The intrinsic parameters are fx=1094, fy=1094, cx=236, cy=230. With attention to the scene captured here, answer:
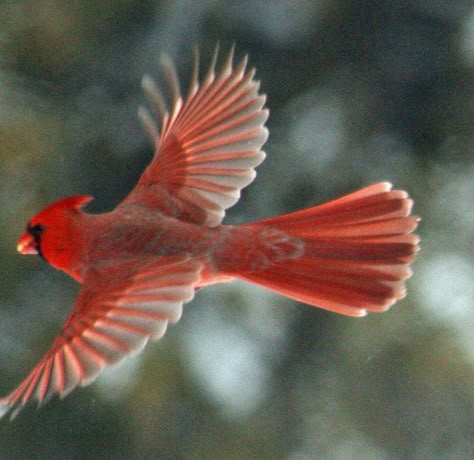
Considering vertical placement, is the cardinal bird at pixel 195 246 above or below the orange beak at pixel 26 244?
below

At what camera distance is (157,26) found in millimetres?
2543

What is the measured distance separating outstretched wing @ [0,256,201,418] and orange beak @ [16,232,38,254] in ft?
0.37

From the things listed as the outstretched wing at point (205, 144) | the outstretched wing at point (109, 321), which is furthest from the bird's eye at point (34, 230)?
the outstretched wing at point (205, 144)

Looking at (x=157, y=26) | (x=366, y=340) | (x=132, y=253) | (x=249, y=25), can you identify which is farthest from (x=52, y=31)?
(x=366, y=340)

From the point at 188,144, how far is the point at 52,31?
1.51 ft

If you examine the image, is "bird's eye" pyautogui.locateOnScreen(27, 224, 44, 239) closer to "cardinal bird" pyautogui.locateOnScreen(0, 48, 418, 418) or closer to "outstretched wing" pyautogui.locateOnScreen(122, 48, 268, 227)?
"cardinal bird" pyautogui.locateOnScreen(0, 48, 418, 418)

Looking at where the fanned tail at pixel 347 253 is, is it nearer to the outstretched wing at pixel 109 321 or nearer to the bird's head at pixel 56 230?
the outstretched wing at pixel 109 321

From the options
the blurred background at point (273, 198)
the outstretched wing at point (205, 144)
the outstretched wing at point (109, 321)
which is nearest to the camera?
the outstretched wing at point (109, 321)

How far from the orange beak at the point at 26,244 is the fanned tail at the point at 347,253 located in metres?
0.37

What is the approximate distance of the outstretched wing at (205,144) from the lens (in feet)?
6.92

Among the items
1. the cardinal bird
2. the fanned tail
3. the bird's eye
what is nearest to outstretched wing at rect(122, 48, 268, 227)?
the cardinal bird

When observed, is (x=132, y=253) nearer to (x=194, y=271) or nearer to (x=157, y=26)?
(x=194, y=271)

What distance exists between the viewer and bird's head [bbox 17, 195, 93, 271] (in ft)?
6.20

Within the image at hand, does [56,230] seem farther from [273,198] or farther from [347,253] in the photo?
[273,198]
